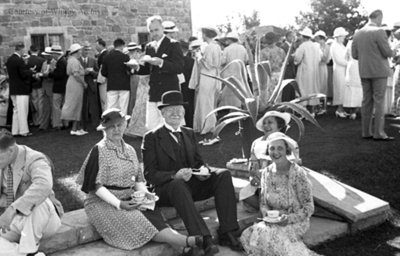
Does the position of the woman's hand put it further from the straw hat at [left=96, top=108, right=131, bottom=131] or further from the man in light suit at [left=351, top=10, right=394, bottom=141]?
the man in light suit at [left=351, top=10, right=394, bottom=141]

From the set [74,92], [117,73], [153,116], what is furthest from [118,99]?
[153,116]

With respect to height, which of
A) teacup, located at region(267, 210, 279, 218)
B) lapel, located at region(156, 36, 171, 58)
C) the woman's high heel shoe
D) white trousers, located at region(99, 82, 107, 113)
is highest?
lapel, located at region(156, 36, 171, 58)

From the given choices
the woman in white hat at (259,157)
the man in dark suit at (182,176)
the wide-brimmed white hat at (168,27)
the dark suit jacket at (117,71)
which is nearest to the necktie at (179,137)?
the man in dark suit at (182,176)

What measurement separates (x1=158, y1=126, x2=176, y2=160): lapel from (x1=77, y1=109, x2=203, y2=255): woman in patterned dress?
1.01 ft

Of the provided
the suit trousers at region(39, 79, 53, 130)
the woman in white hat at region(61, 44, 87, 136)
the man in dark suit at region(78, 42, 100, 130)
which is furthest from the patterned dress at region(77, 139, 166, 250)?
the suit trousers at region(39, 79, 53, 130)

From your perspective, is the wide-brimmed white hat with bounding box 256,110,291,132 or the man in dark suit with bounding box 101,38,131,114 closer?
the wide-brimmed white hat with bounding box 256,110,291,132

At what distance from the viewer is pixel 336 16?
35.7 meters

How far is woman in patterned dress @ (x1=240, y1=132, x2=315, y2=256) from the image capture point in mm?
4422

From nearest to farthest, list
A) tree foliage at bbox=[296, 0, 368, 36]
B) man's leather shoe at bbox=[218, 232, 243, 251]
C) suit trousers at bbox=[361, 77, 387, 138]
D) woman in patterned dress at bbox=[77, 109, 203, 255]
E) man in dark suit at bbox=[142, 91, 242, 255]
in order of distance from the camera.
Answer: woman in patterned dress at bbox=[77, 109, 203, 255]
man in dark suit at bbox=[142, 91, 242, 255]
man's leather shoe at bbox=[218, 232, 243, 251]
suit trousers at bbox=[361, 77, 387, 138]
tree foliage at bbox=[296, 0, 368, 36]

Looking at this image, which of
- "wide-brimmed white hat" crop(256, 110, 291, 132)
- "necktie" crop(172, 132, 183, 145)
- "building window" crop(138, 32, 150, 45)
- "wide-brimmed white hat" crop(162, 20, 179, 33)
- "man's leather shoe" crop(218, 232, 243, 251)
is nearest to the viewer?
"man's leather shoe" crop(218, 232, 243, 251)

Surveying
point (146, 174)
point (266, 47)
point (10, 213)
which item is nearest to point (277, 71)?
point (266, 47)

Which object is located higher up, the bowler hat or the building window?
the building window

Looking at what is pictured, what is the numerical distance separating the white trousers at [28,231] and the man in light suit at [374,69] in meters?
5.69

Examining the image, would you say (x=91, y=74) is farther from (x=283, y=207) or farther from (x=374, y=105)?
(x=283, y=207)
